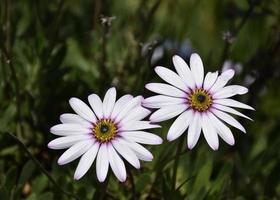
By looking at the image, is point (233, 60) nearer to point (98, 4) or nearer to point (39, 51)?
point (98, 4)

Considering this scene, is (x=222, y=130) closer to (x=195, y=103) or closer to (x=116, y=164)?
(x=195, y=103)

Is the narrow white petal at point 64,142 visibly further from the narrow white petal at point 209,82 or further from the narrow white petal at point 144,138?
the narrow white petal at point 209,82

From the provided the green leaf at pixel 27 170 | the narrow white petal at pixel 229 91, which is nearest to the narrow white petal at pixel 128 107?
the narrow white petal at pixel 229 91

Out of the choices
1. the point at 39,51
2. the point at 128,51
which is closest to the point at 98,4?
the point at 128,51

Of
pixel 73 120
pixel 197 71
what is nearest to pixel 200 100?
pixel 197 71

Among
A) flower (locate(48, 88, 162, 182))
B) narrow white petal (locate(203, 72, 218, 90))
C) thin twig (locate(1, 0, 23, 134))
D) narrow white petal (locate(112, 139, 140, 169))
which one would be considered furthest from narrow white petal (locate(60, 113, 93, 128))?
thin twig (locate(1, 0, 23, 134))

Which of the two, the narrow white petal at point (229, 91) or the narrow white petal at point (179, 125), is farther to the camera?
the narrow white petal at point (229, 91)

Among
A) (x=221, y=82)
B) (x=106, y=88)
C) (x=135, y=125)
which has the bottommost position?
(x=135, y=125)
